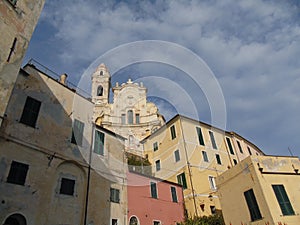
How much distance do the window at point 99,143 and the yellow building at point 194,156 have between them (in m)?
10.5

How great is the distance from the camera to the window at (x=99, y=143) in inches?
695

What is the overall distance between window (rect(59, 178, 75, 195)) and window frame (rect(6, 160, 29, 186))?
2425 mm

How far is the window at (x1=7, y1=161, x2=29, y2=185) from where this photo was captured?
1189 centimetres

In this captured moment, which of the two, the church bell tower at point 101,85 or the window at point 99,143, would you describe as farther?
the church bell tower at point 101,85

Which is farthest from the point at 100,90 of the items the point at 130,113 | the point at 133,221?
the point at 133,221

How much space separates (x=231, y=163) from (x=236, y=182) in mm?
13581

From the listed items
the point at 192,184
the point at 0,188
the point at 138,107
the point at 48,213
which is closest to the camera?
the point at 0,188

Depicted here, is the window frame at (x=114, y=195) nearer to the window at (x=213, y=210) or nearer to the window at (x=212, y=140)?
the window at (x=213, y=210)

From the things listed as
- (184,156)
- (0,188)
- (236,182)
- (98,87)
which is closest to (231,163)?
(184,156)

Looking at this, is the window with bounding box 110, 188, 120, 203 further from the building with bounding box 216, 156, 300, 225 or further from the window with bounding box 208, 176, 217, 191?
the window with bounding box 208, 176, 217, 191

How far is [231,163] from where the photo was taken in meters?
28.7

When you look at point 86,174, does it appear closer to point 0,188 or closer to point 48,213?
point 48,213

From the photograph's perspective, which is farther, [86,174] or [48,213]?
[86,174]

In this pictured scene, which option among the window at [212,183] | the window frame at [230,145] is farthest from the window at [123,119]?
the window at [212,183]
